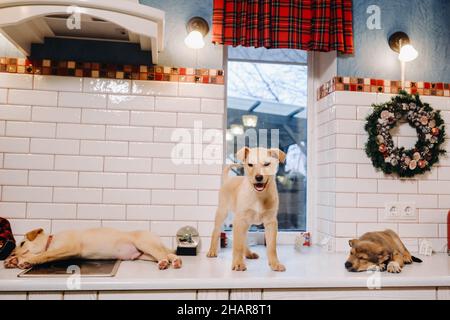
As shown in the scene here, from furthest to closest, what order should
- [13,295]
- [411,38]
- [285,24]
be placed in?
[411,38] < [285,24] < [13,295]

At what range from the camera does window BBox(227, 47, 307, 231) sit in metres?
2.33

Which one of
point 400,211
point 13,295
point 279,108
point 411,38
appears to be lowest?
point 13,295

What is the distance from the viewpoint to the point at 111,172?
1.98m

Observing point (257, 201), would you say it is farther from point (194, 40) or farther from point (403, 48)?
point (403, 48)

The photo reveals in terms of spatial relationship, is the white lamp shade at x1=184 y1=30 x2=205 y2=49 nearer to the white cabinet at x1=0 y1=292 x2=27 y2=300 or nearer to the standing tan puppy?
the standing tan puppy

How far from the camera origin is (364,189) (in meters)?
2.10

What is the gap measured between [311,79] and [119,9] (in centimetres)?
124

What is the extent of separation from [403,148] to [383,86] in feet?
1.09

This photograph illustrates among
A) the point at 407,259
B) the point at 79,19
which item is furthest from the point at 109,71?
the point at 407,259

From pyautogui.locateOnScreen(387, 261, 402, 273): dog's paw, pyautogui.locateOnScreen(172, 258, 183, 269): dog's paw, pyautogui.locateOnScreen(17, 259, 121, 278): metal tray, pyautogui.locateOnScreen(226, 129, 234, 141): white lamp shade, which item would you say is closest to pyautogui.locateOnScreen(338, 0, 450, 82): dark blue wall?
pyautogui.locateOnScreen(226, 129, 234, 141): white lamp shade

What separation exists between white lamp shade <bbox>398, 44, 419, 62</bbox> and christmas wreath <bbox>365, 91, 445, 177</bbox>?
18 centimetres

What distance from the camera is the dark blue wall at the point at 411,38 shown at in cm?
215
